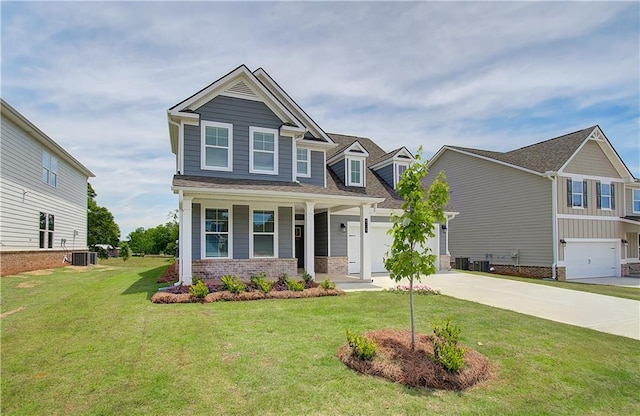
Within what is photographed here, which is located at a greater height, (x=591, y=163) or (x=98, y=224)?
(x=591, y=163)

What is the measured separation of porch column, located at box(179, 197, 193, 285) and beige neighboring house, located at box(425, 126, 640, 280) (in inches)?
709

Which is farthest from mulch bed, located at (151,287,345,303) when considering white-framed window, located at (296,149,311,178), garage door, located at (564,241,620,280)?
garage door, located at (564,241,620,280)

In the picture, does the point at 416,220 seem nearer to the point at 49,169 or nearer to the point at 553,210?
the point at 553,210

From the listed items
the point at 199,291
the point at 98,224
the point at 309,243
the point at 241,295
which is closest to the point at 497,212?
the point at 309,243

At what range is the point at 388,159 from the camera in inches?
747

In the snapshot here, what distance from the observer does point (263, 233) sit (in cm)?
1327

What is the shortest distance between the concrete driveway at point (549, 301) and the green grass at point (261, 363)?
1.17 m

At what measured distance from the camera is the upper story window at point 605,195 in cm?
2194

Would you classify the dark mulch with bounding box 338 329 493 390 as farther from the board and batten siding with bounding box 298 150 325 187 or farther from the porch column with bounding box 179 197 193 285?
the board and batten siding with bounding box 298 150 325 187

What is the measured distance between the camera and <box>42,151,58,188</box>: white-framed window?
708 inches

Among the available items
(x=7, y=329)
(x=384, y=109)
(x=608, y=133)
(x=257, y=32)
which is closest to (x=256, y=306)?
(x=7, y=329)

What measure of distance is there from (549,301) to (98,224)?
4656 centimetres

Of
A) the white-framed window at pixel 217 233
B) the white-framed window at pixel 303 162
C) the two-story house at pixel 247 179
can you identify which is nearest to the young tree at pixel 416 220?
the two-story house at pixel 247 179

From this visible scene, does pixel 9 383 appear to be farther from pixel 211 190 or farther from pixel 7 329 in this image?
pixel 211 190
